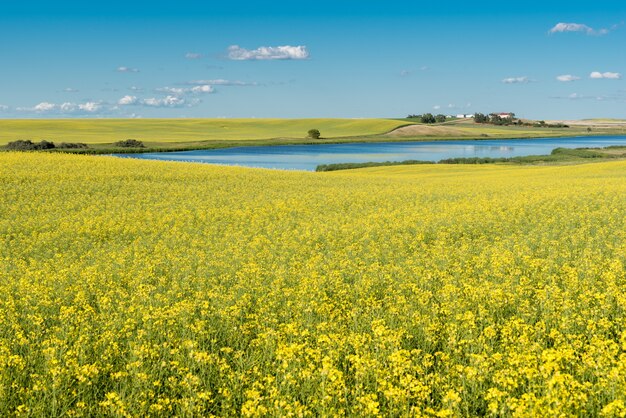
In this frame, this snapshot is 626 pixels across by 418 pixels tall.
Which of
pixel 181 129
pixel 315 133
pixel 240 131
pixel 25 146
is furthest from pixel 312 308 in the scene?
pixel 240 131

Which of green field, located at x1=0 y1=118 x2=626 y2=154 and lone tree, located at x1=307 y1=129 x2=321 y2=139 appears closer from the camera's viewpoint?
green field, located at x1=0 y1=118 x2=626 y2=154

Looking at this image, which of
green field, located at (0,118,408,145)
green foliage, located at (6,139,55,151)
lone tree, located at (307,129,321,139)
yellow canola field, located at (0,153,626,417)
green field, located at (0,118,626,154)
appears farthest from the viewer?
lone tree, located at (307,129,321,139)

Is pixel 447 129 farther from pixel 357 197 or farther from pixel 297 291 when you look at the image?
pixel 297 291

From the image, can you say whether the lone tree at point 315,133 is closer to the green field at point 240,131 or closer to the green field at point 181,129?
the green field at point 240,131

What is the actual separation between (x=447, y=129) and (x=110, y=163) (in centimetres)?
14367

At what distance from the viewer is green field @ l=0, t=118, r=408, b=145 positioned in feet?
434

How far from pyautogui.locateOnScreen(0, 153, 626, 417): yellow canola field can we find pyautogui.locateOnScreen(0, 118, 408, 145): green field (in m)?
108

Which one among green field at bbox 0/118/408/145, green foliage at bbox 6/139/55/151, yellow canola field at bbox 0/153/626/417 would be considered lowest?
yellow canola field at bbox 0/153/626/417

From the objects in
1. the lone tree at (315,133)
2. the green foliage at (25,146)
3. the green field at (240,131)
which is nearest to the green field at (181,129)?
the green field at (240,131)

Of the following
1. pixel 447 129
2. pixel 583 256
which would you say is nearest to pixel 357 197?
pixel 583 256

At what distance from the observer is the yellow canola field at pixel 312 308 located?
564cm

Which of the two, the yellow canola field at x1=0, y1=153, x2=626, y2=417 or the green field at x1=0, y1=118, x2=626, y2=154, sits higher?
the green field at x1=0, y1=118, x2=626, y2=154

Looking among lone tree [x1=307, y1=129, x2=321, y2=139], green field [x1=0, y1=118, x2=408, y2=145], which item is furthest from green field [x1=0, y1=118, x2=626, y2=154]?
lone tree [x1=307, y1=129, x2=321, y2=139]

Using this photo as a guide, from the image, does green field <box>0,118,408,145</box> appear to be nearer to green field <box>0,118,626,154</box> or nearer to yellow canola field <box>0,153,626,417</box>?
green field <box>0,118,626,154</box>
